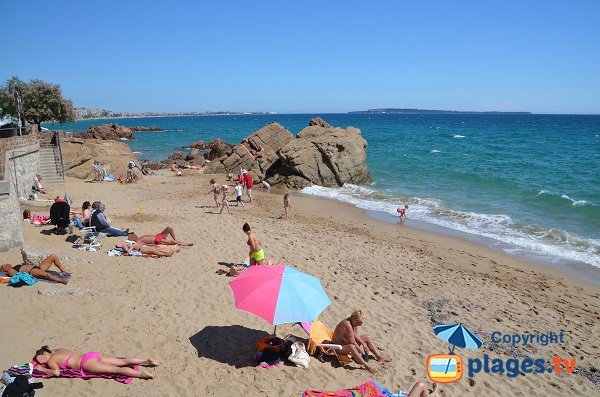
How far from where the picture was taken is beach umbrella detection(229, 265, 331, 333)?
6176mm

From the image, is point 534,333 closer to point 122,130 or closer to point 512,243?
point 512,243

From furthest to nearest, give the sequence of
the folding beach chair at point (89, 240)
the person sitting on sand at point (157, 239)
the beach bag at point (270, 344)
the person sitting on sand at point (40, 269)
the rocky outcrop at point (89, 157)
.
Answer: the rocky outcrop at point (89, 157)
the person sitting on sand at point (157, 239)
the folding beach chair at point (89, 240)
the person sitting on sand at point (40, 269)
the beach bag at point (270, 344)

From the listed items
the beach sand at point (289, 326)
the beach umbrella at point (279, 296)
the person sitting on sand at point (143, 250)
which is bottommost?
the beach sand at point (289, 326)

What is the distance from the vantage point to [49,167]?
2273cm

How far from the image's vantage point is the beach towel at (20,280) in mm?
8312

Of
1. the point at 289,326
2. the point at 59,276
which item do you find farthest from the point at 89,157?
the point at 289,326

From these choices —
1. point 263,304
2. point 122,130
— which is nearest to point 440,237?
point 263,304

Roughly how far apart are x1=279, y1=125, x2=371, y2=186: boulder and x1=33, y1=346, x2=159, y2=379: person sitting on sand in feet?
61.5

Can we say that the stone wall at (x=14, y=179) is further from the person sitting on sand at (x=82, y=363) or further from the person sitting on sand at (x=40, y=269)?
the person sitting on sand at (x=82, y=363)

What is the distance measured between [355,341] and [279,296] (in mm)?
1482

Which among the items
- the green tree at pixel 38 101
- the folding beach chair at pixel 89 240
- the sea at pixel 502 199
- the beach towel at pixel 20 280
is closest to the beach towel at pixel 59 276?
the beach towel at pixel 20 280

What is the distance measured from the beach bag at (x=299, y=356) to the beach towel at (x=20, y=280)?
5.38 meters

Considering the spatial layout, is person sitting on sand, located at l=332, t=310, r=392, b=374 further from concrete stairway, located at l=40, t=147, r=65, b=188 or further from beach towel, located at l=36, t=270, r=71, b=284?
concrete stairway, located at l=40, t=147, r=65, b=188

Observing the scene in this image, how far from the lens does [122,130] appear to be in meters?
65.3
